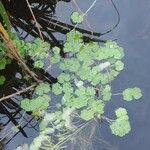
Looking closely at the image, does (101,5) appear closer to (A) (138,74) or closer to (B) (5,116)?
(A) (138,74)

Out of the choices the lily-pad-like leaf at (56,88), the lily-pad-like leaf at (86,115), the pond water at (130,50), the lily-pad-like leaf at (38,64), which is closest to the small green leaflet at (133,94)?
the pond water at (130,50)

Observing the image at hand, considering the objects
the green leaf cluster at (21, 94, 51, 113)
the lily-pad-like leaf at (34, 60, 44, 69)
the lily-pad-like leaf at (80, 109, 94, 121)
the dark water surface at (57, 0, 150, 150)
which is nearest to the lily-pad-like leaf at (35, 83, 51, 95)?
the green leaf cluster at (21, 94, 51, 113)

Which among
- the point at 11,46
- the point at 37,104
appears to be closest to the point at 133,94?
the point at 37,104

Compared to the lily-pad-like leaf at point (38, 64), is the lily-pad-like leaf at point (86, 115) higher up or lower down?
lower down

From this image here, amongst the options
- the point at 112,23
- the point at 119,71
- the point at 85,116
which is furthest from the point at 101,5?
the point at 85,116

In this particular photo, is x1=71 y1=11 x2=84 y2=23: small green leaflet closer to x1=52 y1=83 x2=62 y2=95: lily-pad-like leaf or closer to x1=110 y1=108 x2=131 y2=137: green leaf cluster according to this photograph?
x1=52 y1=83 x2=62 y2=95: lily-pad-like leaf

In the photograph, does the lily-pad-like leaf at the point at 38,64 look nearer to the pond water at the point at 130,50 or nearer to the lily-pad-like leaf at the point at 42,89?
the lily-pad-like leaf at the point at 42,89
